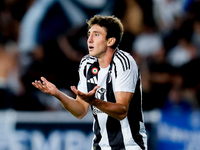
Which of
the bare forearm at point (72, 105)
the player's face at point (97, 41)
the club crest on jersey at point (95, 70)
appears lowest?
the bare forearm at point (72, 105)

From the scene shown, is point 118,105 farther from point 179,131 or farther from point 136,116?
point 179,131

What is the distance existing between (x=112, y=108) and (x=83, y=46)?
181 inches

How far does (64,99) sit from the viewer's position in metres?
3.82

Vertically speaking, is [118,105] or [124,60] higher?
[124,60]

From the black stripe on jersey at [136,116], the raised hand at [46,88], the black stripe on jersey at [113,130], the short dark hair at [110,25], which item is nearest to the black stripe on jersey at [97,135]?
the black stripe on jersey at [113,130]

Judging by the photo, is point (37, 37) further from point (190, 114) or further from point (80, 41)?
point (190, 114)

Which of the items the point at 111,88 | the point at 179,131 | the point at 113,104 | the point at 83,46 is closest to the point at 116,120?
the point at 111,88

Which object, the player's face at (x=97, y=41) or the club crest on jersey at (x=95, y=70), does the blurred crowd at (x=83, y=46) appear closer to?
the club crest on jersey at (x=95, y=70)

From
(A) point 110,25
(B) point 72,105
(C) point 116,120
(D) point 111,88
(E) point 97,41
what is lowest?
(C) point 116,120

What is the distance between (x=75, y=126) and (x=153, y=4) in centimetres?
391

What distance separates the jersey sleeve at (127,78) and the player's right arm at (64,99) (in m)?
0.55

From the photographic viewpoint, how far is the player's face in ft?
12.8

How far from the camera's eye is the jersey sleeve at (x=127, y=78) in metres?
3.68

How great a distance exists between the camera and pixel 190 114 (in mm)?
6453
